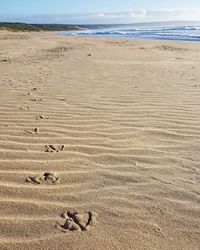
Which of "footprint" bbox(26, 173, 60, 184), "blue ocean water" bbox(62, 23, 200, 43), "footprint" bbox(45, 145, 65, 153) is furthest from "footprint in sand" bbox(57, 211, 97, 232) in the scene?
"blue ocean water" bbox(62, 23, 200, 43)

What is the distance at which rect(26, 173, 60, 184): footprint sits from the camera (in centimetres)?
293

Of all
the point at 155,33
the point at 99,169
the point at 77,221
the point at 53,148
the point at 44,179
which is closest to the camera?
the point at 77,221

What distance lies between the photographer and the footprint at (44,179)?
2.93 meters

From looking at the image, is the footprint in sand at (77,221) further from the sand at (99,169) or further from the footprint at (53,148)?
the footprint at (53,148)

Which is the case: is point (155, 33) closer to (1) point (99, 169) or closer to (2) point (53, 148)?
(2) point (53, 148)

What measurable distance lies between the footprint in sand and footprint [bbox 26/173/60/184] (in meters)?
0.46

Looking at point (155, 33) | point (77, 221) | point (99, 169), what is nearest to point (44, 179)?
point (99, 169)

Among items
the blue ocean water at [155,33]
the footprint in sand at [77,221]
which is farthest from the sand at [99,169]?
the blue ocean water at [155,33]

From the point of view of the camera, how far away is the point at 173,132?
4.11 metres

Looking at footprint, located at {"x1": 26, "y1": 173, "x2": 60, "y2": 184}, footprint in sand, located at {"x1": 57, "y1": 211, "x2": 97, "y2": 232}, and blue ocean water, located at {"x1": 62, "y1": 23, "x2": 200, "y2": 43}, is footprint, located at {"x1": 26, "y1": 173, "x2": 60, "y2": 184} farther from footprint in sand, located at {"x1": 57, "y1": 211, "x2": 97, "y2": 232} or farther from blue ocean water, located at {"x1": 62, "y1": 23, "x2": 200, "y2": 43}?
blue ocean water, located at {"x1": 62, "y1": 23, "x2": 200, "y2": 43}

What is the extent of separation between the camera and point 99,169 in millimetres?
3180

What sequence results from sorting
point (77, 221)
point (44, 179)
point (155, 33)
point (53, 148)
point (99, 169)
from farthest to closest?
point (155, 33)
point (53, 148)
point (99, 169)
point (44, 179)
point (77, 221)

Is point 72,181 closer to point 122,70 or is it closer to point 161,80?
point 161,80

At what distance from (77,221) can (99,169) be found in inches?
30.8
